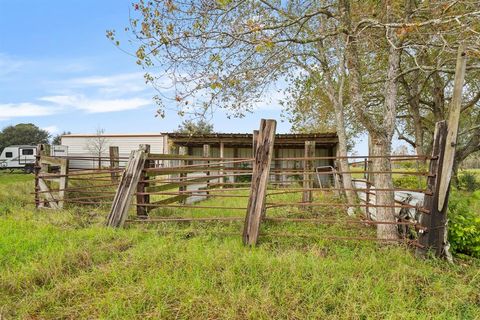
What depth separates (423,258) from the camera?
395 cm

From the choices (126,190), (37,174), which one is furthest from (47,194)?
(126,190)

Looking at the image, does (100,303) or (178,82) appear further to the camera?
(178,82)

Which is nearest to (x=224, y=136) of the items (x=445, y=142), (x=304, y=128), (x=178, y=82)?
(x=304, y=128)

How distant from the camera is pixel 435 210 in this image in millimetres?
3930

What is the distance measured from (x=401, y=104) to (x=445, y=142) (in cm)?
1153

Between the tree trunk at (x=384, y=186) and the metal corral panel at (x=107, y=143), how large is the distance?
19399mm

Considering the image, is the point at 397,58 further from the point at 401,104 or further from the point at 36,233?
the point at 401,104

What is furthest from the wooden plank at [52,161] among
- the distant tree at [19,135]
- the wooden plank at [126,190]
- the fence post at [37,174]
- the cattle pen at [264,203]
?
the distant tree at [19,135]

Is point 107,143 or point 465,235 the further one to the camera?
point 107,143

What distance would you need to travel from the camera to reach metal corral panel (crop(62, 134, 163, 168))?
23.6 m

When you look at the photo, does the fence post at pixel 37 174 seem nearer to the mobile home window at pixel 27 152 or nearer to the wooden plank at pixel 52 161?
the wooden plank at pixel 52 161

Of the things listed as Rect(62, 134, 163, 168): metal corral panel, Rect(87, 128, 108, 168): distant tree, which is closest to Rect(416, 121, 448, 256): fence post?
Rect(62, 134, 163, 168): metal corral panel

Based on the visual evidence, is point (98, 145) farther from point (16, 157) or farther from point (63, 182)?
point (63, 182)

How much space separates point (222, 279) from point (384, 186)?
119 inches
